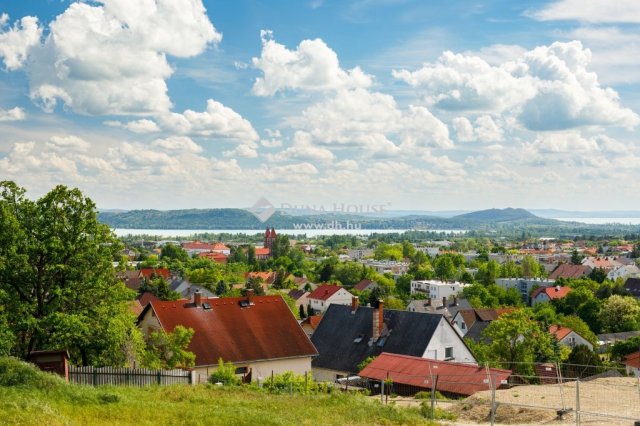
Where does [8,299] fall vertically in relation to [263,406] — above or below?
above

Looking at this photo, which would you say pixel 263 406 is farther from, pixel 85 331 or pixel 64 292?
pixel 64 292

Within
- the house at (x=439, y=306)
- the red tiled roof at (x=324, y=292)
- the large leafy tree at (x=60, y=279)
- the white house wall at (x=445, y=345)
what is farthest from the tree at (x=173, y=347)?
the red tiled roof at (x=324, y=292)

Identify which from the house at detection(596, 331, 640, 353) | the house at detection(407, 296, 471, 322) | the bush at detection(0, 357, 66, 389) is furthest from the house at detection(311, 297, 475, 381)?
the house at detection(407, 296, 471, 322)

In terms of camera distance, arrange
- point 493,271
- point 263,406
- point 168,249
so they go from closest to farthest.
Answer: point 263,406 < point 493,271 < point 168,249

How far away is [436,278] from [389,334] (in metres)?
98.3

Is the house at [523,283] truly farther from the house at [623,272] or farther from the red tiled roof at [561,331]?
the red tiled roof at [561,331]

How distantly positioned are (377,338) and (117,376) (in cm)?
1940

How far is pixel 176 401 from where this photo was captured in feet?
67.6

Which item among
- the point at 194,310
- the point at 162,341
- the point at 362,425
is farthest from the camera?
the point at 194,310

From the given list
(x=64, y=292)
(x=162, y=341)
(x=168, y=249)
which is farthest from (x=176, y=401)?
(x=168, y=249)

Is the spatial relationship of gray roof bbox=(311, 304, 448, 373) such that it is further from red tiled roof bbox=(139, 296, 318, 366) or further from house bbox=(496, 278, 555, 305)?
house bbox=(496, 278, 555, 305)

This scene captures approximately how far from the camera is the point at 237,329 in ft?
115

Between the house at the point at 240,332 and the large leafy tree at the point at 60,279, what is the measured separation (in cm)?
660

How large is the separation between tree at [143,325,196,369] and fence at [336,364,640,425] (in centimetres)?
706
